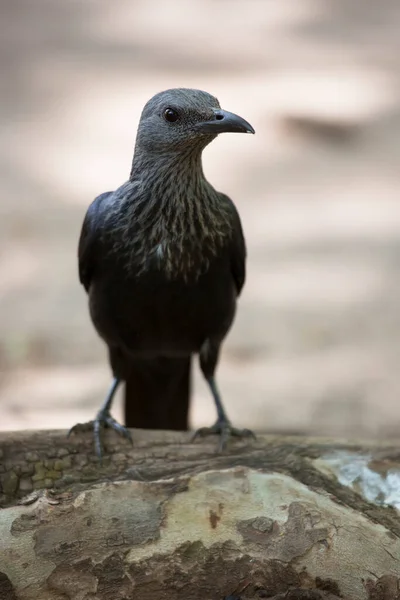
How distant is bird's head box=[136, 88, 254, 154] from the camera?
3.05m

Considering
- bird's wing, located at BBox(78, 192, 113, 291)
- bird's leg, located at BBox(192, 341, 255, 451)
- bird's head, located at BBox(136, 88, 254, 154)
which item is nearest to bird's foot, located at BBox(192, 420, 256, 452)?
bird's leg, located at BBox(192, 341, 255, 451)

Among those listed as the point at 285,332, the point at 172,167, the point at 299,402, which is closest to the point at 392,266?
the point at 285,332

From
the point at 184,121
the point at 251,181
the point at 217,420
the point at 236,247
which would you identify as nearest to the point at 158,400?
the point at 217,420

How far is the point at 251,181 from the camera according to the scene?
7613mm

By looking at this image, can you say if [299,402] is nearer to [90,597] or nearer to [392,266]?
[392,266]

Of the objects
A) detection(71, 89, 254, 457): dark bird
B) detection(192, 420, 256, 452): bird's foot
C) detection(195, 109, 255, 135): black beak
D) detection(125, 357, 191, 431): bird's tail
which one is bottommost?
detection(192, 420, 256, 452): bird's foot

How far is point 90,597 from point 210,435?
98 cm

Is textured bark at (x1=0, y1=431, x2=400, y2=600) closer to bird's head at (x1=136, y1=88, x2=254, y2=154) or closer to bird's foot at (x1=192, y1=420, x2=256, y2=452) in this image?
bird's foot at (x1=192, y1=420, x2=256, y2=452)

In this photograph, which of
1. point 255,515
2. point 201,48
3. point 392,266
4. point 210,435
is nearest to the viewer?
point 255,515

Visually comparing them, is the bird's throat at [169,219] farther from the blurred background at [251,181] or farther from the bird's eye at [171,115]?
the blurred background at [251,181]

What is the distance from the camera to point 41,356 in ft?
19.2

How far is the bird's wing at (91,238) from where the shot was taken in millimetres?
3473

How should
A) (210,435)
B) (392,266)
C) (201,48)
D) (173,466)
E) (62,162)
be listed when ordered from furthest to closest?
1. (201,48)
2. (62,162)
3. (392,266)
4. (210,435)
5. (173,466)

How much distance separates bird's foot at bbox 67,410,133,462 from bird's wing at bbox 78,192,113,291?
0.55m
